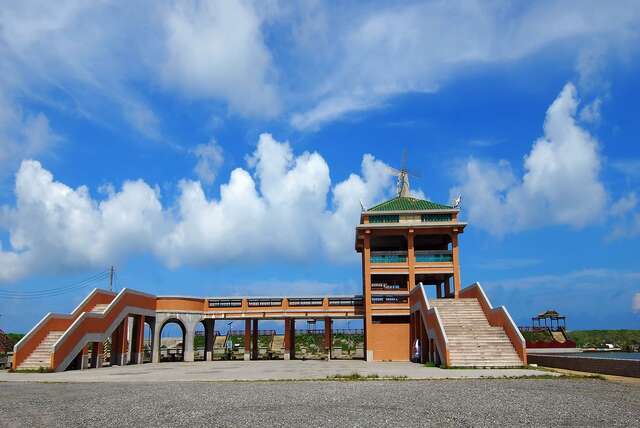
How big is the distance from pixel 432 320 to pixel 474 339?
277cm

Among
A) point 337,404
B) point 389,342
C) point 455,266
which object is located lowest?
point 337,404

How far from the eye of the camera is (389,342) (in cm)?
3619

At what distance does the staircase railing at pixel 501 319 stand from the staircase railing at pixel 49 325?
2242cm

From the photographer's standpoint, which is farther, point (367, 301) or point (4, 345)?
point (4, 345)

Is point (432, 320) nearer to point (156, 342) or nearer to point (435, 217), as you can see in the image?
point (435, 217)

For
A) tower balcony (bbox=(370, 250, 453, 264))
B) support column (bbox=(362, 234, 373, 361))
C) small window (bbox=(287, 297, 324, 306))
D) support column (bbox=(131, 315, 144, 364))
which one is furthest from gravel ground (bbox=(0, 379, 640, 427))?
small window (bbox=(287, 297, 324, 306))

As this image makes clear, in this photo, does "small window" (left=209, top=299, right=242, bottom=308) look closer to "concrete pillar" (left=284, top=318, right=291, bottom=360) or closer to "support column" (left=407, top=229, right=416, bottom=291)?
"concrete pillar" (left=284, top=318, right=291, bottom=360)

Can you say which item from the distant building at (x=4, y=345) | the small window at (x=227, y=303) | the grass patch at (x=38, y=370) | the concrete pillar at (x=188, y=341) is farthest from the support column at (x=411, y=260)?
the distant building at (x=4, y=345)

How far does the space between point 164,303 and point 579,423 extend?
3314 cm

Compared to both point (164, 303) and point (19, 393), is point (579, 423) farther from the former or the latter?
point (164, 303)

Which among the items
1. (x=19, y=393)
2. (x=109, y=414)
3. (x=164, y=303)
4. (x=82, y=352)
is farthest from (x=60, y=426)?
(x=164, y=303)

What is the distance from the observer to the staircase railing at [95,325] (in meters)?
25.5

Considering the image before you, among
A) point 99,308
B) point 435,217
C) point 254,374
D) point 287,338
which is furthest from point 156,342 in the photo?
point 435,217

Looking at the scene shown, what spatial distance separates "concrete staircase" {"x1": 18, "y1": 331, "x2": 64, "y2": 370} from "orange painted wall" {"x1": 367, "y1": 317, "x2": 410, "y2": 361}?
19.4 meters
